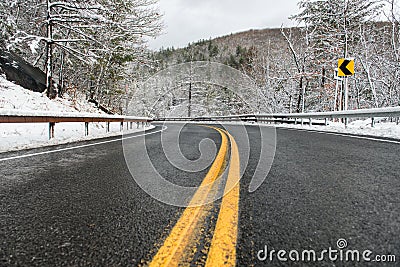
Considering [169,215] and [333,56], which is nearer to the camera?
[169,215]

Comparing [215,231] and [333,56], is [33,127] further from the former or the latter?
[333,56]

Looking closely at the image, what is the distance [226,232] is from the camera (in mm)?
1901

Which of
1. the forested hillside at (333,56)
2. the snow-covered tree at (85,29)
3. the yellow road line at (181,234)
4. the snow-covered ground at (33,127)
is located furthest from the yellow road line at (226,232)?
the forested hillside at (333,56)

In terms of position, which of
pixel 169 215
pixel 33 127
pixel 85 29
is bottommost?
pixel 169 215

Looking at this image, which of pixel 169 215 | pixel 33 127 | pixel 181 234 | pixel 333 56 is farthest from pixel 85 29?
pixel 333 56

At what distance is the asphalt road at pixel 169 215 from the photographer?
1668 millimetres

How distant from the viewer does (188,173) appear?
3904 millimetres

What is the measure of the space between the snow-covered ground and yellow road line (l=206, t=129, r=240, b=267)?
650cm

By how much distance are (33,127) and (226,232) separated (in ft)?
37.1

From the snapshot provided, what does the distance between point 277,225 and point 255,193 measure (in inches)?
33.2

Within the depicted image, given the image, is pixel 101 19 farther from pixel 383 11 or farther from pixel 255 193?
pixel 383 11

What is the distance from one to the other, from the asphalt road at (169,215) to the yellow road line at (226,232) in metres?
0.04

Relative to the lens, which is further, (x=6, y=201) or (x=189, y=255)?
(x=6, y=201)

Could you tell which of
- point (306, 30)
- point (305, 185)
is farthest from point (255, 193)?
point (306, 30)
